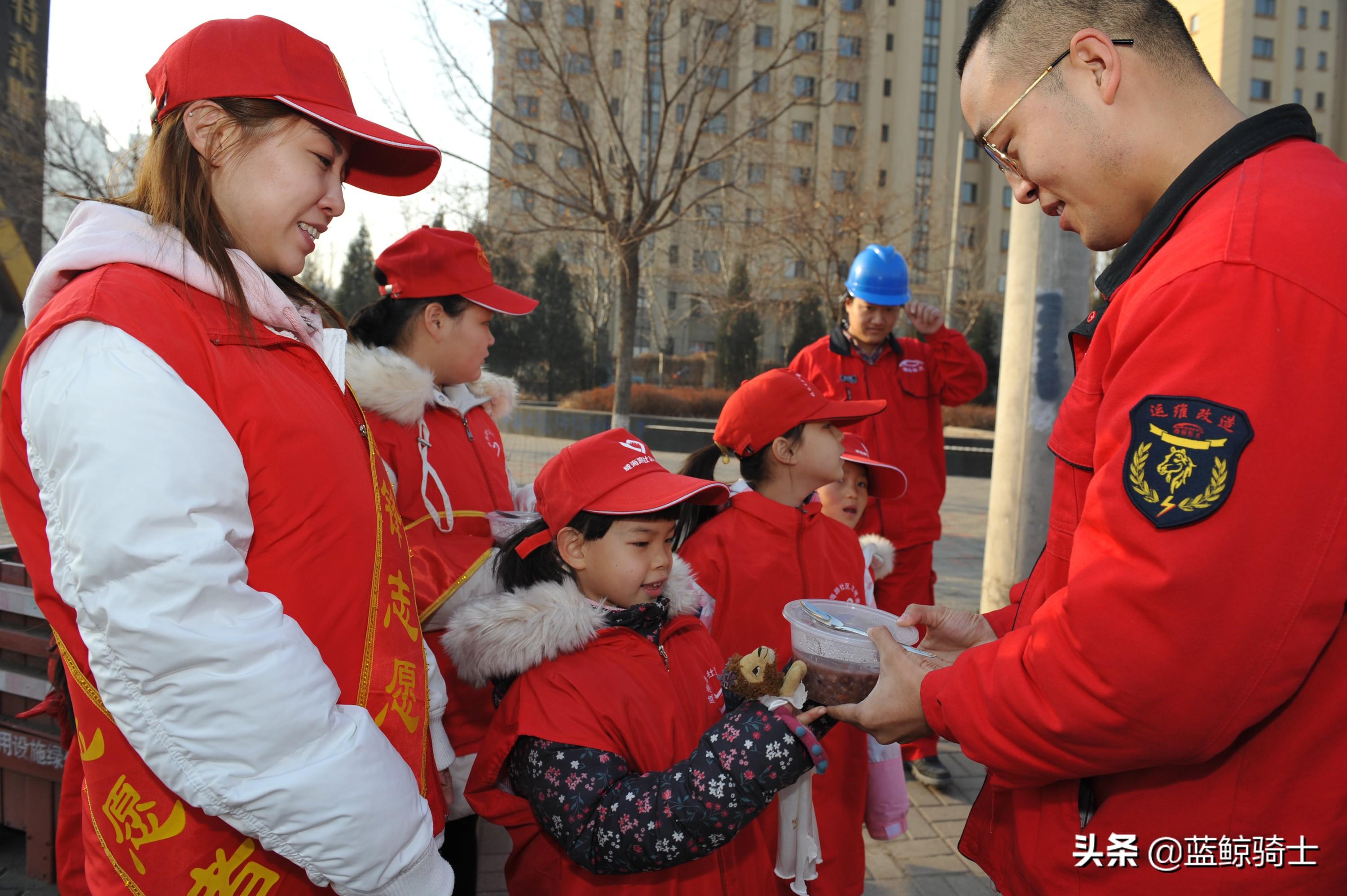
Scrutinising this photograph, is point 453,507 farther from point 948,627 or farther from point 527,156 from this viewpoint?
point 527,156

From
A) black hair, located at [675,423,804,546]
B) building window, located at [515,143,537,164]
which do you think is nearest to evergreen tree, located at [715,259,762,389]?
building window, located at [515,143,537,164]

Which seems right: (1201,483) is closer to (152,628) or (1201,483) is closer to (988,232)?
(152,628)

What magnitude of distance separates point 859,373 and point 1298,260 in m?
3.57

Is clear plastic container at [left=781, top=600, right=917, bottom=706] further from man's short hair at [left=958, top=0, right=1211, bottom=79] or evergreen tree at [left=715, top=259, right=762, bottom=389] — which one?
evergreen tree at [left=715, top=259, right=762, bottom=389]

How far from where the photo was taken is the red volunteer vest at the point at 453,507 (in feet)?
8.13

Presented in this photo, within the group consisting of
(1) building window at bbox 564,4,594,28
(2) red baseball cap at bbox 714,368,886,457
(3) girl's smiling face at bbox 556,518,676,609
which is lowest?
(3) girl's smiling face at bbox 556,518,676,609

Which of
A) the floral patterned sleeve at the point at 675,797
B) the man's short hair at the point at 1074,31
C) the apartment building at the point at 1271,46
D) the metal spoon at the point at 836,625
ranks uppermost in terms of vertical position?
the apartment building at the point at 1271,46

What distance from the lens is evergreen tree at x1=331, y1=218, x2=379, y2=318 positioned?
31247 mm

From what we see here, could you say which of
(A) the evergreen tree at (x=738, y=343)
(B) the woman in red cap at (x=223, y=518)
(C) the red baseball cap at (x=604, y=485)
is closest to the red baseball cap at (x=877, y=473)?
(C) the red baseball cap at (x=604, y=485)

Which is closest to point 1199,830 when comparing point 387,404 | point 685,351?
point 387,404

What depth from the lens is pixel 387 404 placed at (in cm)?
280

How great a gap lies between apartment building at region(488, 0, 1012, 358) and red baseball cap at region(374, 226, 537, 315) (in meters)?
5.46

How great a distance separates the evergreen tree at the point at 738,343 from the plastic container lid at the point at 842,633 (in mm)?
27113

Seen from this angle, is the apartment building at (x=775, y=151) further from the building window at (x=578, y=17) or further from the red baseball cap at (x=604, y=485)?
the red baseball cap at (x=604, y=485)
